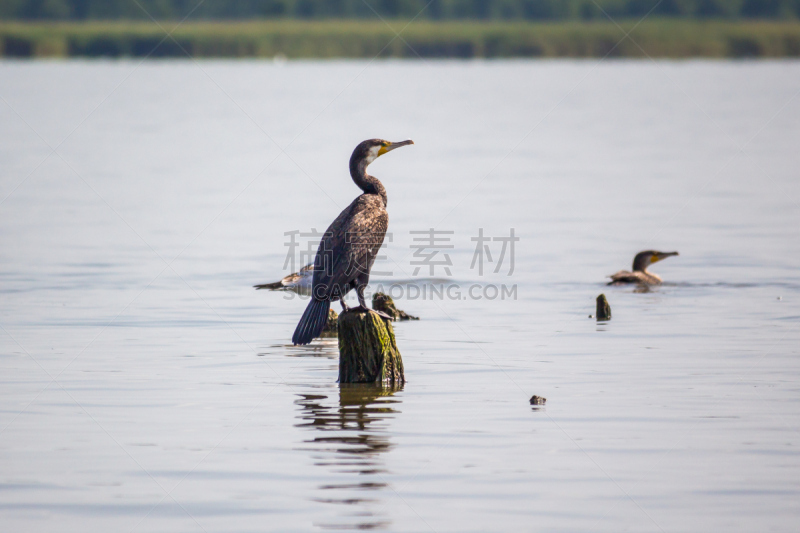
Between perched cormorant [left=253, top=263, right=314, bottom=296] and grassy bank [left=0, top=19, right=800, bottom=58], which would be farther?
grassy bank [left=0, top=19, right=800, bottom=58]

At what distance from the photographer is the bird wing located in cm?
823

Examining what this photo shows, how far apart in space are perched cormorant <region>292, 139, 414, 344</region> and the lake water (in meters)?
0.53

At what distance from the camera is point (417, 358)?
945cm

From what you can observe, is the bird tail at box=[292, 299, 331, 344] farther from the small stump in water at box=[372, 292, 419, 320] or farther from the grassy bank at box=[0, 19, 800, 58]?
the grassy bank at box=[0, 19, 800, 58]

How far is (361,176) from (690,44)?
2355 inches

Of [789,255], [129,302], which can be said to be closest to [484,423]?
[129,302]

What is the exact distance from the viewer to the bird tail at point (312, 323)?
26.7ft

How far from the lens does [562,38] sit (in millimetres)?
62250

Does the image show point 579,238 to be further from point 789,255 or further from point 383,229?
point 383,229

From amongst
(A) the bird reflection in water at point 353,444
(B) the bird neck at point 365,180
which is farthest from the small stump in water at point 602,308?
(A) the bird reflection in water at point 353,444

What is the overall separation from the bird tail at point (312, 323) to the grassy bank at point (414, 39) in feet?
179

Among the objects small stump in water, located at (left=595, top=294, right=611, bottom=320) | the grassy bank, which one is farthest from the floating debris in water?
the grassy bank

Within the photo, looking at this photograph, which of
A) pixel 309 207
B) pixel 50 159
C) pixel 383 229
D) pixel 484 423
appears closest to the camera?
pixel 484 423

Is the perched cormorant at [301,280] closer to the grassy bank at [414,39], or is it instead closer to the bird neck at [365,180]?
the bird neck at [365,180]
